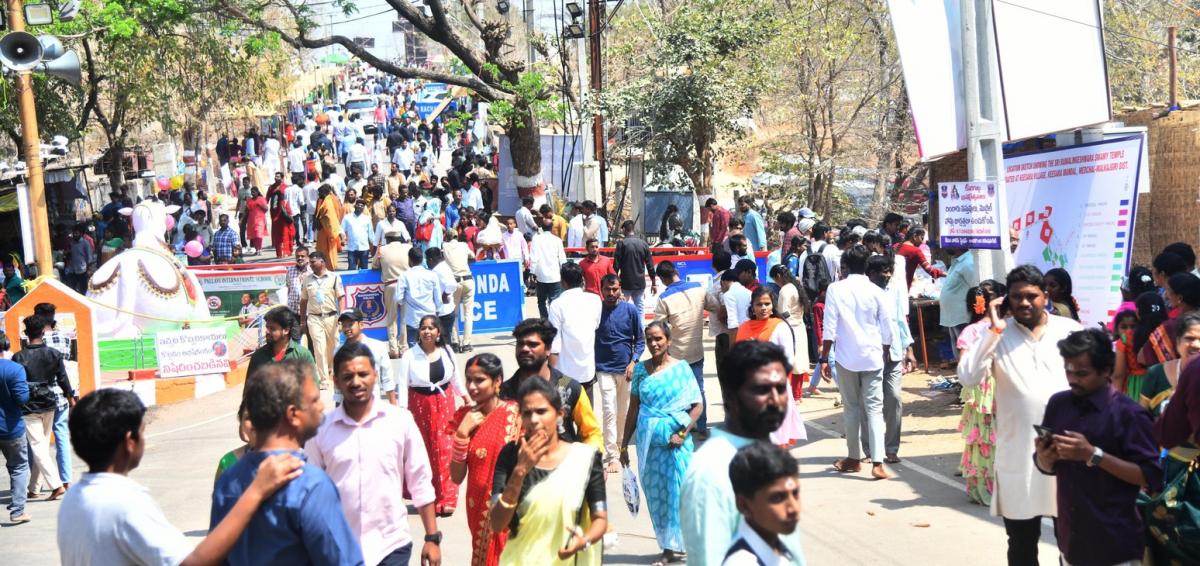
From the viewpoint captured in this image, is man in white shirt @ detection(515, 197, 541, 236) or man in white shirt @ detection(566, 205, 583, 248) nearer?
man in white shirt @ detection(566, 205, 583, 248)

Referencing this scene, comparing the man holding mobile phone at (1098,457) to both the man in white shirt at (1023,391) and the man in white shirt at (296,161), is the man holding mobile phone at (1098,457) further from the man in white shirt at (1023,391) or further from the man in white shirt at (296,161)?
the man in white shirt at (296,161)

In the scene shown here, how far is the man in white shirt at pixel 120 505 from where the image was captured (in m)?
3.67

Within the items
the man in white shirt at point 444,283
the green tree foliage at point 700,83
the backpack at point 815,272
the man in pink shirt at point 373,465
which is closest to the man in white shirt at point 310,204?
the green tree foliage at point 700,83

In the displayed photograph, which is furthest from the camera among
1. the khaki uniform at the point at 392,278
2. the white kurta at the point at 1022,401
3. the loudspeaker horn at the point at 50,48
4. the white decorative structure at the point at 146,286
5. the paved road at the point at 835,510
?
the khaki uniform at the point at 392,278

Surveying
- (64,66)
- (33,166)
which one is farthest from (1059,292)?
(33,166)

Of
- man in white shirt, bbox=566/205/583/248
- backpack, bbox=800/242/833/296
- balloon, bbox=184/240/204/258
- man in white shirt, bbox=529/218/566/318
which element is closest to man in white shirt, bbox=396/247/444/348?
man in white shirt, bbox=529/218/566/318

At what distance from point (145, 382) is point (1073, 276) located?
1021 cm

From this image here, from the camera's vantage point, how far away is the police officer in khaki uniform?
14.0m

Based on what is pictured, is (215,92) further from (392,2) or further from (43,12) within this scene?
(43,12)

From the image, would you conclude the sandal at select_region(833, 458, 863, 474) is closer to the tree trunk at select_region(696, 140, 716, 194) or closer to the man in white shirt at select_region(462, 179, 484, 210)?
the tree trunk at select_region(696, 140, 716, 194)

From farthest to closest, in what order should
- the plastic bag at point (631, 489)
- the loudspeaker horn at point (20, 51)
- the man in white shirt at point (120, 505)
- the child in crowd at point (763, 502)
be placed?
1. the loudspeaker horn at point (20, 51)
2. the plastic bag at point (631, 489)
3. the man in white shirt at point (120, 505)
4. the child in crowd at point (763, 502)

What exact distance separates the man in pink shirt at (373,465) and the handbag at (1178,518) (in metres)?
2.96

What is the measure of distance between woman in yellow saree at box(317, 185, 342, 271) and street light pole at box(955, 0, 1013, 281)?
13393 millimetres

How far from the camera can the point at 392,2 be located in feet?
82.7
